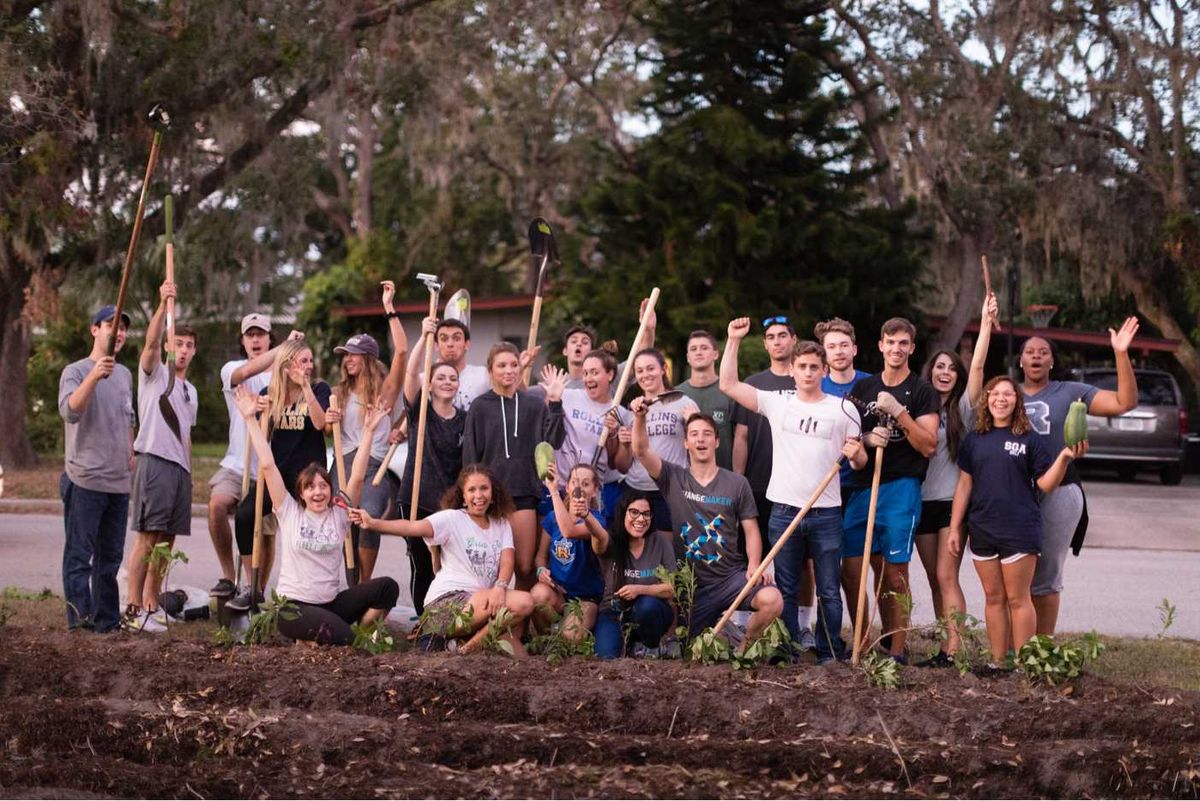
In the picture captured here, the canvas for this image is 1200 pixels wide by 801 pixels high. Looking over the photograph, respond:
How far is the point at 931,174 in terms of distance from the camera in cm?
2461

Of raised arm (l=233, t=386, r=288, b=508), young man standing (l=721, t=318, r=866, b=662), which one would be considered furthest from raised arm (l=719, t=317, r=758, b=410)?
raised arm (l=233, t=386, r=288, b=508)

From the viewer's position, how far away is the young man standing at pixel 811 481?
7.29 m

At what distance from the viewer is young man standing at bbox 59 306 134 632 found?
7.89 metres

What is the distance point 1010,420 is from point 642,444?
1865mm

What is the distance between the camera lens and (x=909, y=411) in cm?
743

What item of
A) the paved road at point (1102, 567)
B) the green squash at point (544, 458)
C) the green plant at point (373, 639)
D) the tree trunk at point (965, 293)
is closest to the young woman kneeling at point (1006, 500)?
the green squash at point (544, 458)

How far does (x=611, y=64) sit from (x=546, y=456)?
84.3ft

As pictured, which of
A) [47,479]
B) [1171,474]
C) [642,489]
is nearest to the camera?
[642,489]

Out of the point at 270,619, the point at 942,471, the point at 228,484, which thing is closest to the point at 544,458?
the point at 270,619

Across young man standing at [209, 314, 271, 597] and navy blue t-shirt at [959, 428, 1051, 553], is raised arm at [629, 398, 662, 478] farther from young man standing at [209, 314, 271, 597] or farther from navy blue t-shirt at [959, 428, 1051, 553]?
young man standing at [209, 314, 271, 597]

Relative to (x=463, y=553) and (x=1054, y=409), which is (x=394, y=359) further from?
(x=1054, y=409)

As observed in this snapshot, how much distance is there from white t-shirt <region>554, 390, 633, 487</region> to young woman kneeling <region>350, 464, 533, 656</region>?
0.53 meters

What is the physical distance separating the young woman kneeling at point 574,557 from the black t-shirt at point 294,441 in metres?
1.59

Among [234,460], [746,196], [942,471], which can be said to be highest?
[746,196]
